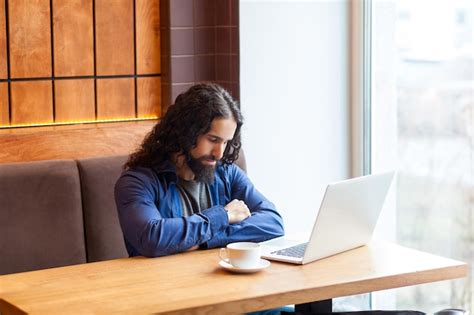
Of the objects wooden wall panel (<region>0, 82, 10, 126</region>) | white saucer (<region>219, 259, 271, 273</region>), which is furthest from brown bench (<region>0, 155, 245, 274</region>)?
white saucer (<region>219, 259, 271, 273</region>)

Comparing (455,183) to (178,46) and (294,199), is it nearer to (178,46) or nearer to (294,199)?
(294,199)

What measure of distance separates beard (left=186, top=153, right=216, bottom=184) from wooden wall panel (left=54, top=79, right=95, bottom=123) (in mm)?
942

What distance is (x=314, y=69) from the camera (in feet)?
14.4

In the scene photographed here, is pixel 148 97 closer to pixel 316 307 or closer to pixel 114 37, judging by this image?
pixel 114 37

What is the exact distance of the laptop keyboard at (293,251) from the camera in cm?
289

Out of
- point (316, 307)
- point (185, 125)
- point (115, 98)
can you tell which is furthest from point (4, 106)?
point (316, 307)

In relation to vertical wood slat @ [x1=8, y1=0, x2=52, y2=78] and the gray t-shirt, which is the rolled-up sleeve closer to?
the gray t-shirt

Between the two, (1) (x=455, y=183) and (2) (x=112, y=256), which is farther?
(1) (x=455, y=183)

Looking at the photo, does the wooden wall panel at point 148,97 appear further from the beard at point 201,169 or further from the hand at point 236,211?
the hand at point 236,211

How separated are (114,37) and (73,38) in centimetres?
20

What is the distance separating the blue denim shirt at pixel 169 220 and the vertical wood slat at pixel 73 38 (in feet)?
3.13

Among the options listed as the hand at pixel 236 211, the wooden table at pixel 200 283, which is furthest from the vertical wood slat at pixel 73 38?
the wooden table at pixel 200 283

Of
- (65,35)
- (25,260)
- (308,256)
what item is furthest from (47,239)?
(308,256)

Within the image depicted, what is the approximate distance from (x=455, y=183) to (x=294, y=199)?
0.80 metres
